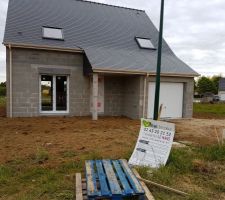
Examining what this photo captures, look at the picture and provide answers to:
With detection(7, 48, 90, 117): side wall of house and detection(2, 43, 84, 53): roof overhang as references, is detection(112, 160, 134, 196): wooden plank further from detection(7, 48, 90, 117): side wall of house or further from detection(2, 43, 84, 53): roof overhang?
detection(2, 43, 84, 53): roof overhang

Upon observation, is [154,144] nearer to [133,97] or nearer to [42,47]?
[133,97]

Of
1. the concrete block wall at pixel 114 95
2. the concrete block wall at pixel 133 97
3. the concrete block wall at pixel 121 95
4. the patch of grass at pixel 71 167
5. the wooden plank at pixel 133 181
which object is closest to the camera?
the wooden plank at pixel 133 181

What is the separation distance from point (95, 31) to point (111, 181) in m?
12.5

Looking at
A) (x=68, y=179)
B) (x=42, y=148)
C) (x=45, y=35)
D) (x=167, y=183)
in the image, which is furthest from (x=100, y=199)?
(x=45, y=35)

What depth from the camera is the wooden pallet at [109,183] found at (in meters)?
3.47

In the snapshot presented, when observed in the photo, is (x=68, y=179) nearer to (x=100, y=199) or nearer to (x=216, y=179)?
(x=100, y=199)

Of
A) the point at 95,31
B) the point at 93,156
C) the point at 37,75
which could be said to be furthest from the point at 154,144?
the point at 95,31

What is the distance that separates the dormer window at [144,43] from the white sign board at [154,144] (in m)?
10.6

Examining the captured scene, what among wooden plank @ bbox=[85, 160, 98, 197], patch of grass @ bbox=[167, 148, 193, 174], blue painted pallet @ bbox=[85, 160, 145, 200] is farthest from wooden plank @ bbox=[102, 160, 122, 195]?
patch of grass @ bbox=[167, 148, 193, 174]

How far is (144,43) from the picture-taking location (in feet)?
51.8

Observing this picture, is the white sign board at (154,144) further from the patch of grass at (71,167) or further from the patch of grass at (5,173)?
the patch of grass at (5,173)

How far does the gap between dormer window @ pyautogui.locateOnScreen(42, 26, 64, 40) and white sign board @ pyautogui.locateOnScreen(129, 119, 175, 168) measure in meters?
9.14

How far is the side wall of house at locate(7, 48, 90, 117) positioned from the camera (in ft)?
39.2

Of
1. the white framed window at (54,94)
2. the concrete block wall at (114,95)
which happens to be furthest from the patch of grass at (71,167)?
the concrete block wall at (114,95)
